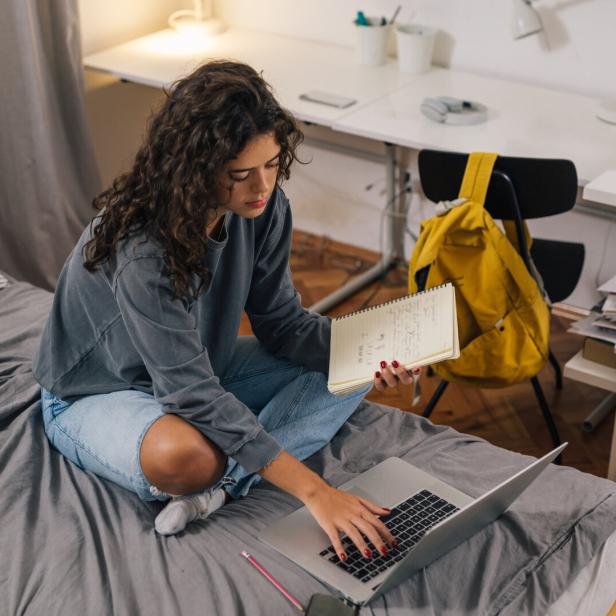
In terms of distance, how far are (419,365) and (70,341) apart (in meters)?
0.61

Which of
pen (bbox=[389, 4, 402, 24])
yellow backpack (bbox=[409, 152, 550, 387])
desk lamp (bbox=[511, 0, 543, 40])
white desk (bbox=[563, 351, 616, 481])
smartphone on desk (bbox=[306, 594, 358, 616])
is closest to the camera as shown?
smartphone on desk (bbox=[306, 594, 358, 616])

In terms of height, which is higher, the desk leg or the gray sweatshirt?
→ the gray sweatshirt

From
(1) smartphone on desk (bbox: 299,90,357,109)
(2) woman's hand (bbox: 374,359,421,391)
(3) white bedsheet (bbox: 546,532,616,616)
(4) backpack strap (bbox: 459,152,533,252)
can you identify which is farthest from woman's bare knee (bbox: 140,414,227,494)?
(1) smartphone on desk (bbox: 299,90,357,109)

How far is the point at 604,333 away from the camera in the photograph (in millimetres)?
2098

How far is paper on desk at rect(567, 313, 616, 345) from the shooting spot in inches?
82.0

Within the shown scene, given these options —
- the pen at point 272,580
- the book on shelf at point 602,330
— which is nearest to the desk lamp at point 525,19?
the book on shelf at point 602,330

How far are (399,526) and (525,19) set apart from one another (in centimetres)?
161

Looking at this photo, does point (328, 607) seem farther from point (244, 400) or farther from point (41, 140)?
point (41, 140)

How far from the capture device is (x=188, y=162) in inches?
56.2

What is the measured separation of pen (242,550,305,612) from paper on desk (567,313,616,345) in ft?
3.22

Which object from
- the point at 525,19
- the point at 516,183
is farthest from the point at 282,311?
the point at 525,19

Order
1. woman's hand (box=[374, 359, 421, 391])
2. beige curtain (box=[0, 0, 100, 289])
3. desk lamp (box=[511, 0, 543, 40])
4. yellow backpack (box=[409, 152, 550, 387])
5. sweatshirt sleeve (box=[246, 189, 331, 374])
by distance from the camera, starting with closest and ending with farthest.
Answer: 1. woman's hand (box=[374, 359, 421, 391])
2. sweatshirt sleeve (box=[246, 189, 331, 374])
3. yellow backpack (box=[409, 152, 550, 387])
4. desk lamp (box=[511, 0, 543, 40])
5. beige curtain (box=[0, 0, 100, 289])

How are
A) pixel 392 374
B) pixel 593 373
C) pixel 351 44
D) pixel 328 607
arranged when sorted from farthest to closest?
pixel 351 44
pixel 593 373
pixel 392 374
pixel 328 607

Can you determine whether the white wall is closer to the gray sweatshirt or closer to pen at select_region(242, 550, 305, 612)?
the gray sweatshirt
